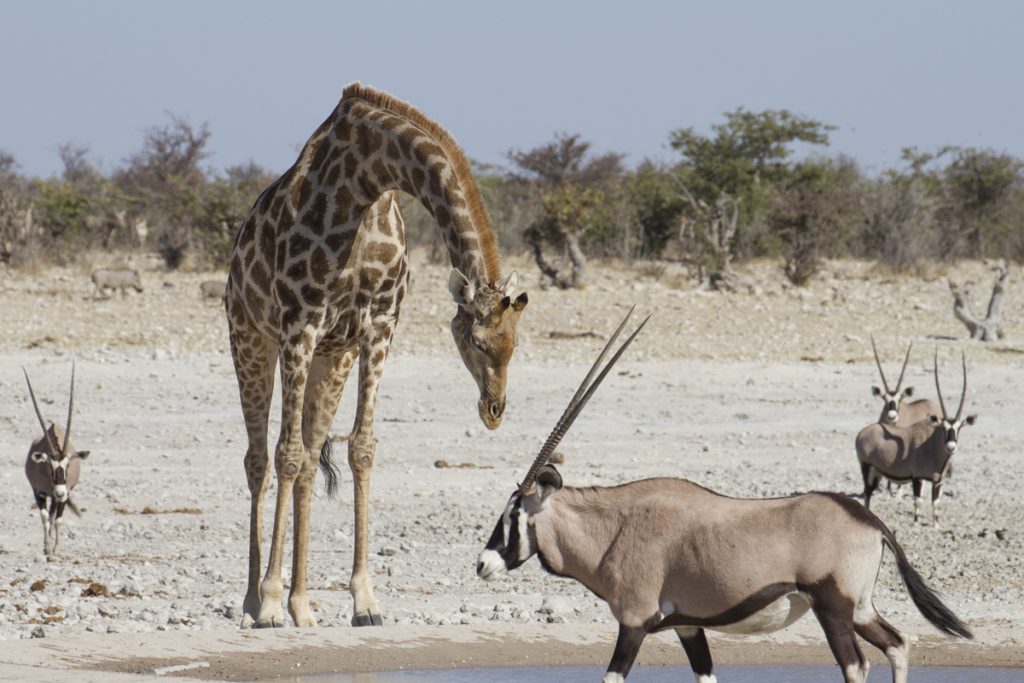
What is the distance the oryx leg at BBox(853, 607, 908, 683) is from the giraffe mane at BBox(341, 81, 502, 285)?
1.76m

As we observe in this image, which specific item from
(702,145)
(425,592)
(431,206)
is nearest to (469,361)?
(431,206)

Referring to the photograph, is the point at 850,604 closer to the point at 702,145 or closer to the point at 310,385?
the point at 310,385

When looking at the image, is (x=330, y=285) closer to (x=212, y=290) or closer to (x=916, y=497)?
(x=916, y=497)

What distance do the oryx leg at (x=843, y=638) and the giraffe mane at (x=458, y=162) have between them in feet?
5.66

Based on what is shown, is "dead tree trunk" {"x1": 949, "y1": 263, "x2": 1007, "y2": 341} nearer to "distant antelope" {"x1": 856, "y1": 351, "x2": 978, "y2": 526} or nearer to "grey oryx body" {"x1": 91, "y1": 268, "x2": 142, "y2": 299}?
"distant antelope" {"x1": 856, "y1": 351, "x2": 978, "y2": 526}

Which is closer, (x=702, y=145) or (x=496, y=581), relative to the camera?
(x=496, y=581)

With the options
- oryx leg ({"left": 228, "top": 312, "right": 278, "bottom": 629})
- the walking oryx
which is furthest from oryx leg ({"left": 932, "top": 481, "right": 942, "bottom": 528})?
oryx leg ({"left": 228, "top": 312, "right": 278, "bottom": 629})

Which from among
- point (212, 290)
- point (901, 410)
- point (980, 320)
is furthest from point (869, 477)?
point (212, 290)

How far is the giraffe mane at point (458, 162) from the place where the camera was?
5773mm

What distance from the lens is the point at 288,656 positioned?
602 centimetres

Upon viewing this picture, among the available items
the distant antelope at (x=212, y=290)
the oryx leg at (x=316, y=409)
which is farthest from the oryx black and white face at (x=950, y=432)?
the distant antelope at (x=212, y=290)

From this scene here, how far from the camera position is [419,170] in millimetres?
6340

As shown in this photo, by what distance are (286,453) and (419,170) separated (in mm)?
1462

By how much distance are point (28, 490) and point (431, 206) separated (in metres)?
6.21
